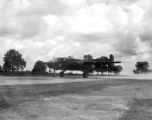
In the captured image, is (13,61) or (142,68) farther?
(142,68)

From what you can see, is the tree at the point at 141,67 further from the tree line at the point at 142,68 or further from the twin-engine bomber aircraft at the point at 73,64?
the twin-engine bomber aircraft at the point at 73,64

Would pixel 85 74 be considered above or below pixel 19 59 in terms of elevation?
below

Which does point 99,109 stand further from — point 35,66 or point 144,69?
point 144,69

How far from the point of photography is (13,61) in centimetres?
8594

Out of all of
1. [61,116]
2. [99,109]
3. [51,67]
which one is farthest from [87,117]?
[51,67]

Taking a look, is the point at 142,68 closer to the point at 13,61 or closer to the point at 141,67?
the point at 141,67

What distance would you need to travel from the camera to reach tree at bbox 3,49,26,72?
277ft

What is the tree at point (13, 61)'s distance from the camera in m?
84.4

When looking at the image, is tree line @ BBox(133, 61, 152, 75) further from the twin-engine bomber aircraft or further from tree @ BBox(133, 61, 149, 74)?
the twin-engine bomber aircraft

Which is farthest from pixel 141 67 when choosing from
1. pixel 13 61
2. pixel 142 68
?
pixel 13 61

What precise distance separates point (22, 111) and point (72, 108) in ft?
5.97

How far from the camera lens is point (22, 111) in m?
6.82

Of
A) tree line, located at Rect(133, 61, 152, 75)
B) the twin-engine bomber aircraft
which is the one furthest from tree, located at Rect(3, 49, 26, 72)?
tree line, located at Rect(133, 61, 152, 75)

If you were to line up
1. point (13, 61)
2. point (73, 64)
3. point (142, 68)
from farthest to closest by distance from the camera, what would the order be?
1. point (142, 68)
2. point (13, 61)
3. point (73, 64)
